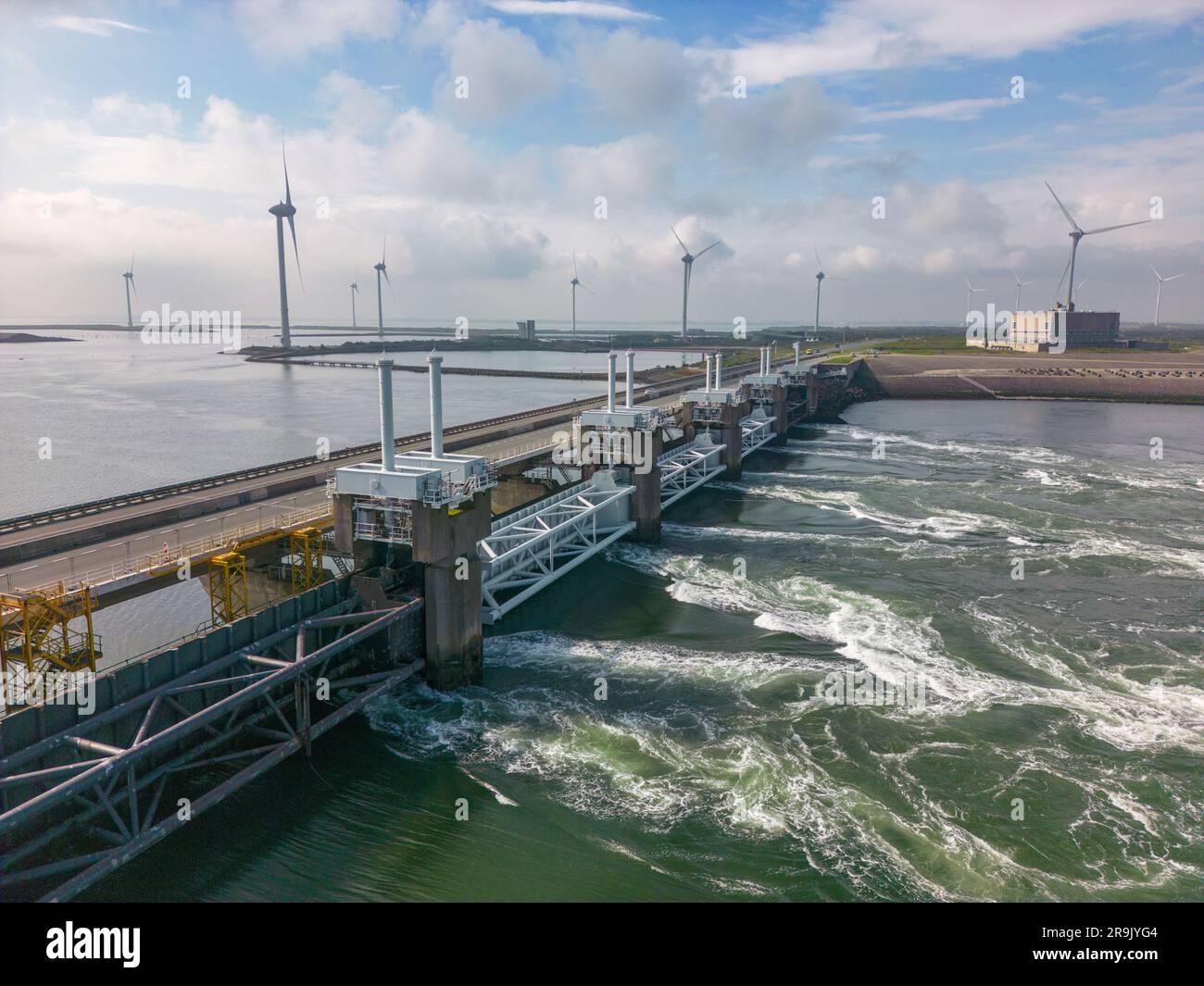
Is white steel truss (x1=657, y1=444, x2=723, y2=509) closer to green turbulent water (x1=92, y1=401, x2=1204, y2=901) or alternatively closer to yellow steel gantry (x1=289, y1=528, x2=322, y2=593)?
green turbulent water (x1=92, y1=401, x2=1204, y2=901)

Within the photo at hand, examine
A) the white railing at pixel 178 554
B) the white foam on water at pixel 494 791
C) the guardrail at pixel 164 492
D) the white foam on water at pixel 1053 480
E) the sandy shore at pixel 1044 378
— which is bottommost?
the white foam on water at pixel 494 791

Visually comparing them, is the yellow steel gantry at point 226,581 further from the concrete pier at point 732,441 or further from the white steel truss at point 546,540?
the concrete pier at point 732,441

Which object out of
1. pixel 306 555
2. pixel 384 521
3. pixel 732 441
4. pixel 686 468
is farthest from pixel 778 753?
pixel 732 441

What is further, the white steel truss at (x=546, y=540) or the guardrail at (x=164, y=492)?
the white steel truss at (x=546, y=540)

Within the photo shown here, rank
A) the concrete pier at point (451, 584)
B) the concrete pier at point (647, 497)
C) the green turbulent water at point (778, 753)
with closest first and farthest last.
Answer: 1. the green turbulent water at point (778, 753)
2. the concrete pier at point (451, 584)
3. the concrete pier at point (647, 497)

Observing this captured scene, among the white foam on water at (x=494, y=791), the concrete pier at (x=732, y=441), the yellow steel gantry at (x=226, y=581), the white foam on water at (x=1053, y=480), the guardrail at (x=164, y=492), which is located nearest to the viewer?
the white foam on water at (x=494, y=791)

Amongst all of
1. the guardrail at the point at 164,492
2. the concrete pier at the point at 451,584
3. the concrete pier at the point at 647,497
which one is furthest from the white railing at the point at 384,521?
the concrete pier at the point at 647,497

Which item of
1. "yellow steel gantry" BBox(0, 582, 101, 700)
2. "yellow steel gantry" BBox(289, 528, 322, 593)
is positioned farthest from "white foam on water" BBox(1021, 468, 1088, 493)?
"yellow steel gantry" BBox(0, 582, 101, 700)
